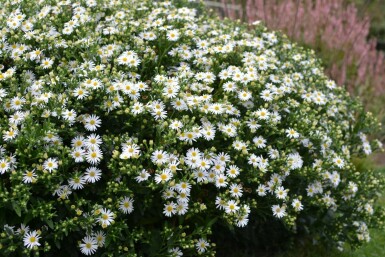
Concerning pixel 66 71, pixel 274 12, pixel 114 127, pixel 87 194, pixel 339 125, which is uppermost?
pixel 66 71

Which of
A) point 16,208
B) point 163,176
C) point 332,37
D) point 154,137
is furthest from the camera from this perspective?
point 332,37

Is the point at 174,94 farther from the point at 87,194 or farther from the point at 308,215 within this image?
the point at 308,215

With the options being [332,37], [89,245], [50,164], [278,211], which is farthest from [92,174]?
[332,37]

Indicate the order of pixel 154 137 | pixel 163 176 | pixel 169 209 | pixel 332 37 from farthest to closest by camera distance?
pixel 332 37, pixel 154 137, pixel 169 209, pixel 163 176

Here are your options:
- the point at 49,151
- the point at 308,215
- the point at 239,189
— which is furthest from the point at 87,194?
the point at 308,215

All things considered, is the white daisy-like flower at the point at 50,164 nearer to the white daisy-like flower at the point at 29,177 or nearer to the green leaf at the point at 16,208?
the white daisy-like flower at the point at 29,177

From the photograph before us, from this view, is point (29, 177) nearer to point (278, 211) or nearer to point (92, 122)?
point (92, 122)

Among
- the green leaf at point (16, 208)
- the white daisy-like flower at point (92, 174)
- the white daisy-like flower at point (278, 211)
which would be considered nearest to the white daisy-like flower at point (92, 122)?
the white daisy-like flower at point (92, 174)

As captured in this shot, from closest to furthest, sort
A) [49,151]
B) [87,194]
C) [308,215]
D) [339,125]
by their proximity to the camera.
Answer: [49,151], [87,194], [308,215], [339,125]
